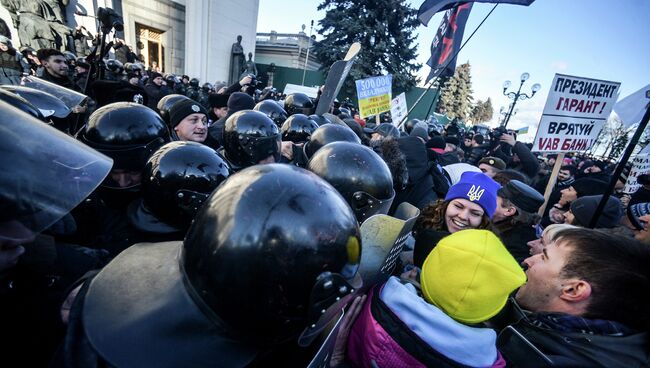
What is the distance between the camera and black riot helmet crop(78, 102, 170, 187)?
2.34 m

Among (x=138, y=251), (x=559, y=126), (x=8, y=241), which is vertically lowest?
(x=138, y=251)

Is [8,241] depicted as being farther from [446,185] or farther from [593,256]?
[446,185]

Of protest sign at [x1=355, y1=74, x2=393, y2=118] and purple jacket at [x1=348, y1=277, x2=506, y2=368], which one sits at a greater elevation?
protest sign at [x1=355, y1=74, x2=393, y2=118]

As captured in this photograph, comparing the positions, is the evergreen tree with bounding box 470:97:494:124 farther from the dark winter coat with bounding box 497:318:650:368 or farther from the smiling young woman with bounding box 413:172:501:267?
the dark winter coat with bounding box 497:318:650:368

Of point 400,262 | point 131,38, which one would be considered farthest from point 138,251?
point 131,38

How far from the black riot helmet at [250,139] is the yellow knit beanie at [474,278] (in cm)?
224

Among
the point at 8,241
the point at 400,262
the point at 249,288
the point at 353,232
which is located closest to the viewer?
the point at 8,241

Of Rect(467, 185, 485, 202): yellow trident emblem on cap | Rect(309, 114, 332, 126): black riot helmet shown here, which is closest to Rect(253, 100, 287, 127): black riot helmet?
Rect(309, 114, 332, 126): black riot helmet

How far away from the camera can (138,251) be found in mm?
1218

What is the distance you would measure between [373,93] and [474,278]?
7.53 m

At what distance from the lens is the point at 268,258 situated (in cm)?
101

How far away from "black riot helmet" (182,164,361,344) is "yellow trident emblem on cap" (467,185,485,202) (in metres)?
1.87

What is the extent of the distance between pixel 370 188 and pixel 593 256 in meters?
1.21

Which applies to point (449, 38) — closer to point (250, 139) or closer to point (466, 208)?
point (466, 208)
